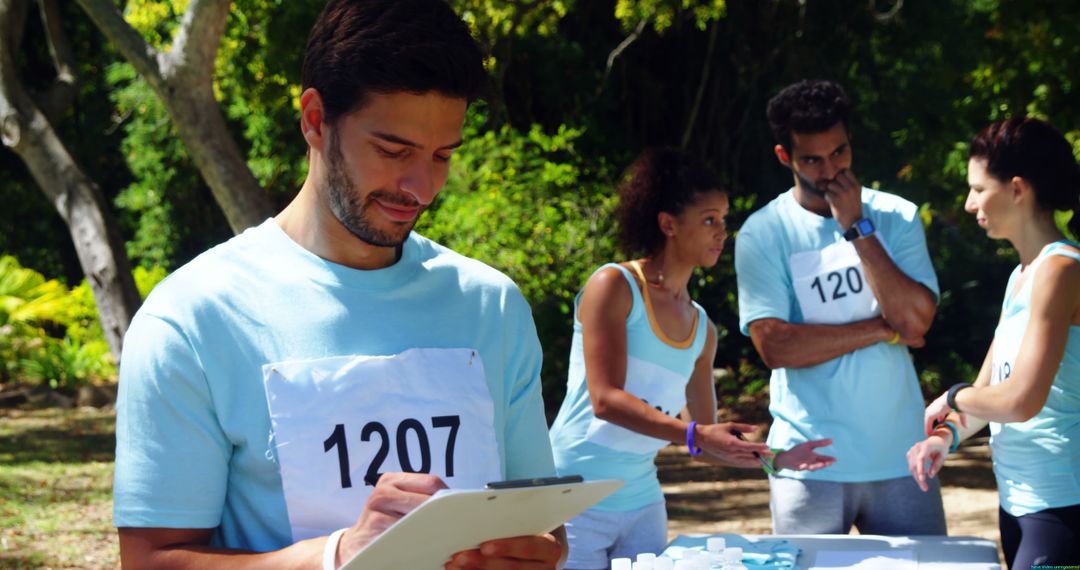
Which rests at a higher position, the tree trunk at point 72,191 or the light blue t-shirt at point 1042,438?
the tree trunk at point 72,191

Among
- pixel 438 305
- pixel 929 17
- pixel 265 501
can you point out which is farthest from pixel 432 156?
pixel 929 17

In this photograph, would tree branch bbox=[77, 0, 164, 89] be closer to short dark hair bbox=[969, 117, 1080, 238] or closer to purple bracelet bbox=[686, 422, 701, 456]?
purple bracelet bbox=[686, 422, 701, 456]

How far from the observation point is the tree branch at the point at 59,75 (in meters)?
11.3

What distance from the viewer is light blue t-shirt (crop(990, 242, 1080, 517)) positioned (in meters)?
3.38

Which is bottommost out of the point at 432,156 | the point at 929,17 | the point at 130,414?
the point at 130,414

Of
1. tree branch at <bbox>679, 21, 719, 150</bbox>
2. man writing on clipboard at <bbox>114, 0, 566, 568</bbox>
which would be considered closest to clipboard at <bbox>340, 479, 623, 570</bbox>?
man writing on clipboard at <bbox>114, 0, 566, 568</bbox>

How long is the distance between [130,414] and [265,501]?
248mm

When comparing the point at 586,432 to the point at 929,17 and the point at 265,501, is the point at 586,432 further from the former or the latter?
the point at 929,17

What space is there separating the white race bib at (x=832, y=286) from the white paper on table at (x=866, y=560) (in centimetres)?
88

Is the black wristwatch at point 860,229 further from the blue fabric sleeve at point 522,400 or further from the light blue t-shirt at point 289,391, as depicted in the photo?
the light blue t-shirt at point 289,391

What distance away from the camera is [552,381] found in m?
10.9

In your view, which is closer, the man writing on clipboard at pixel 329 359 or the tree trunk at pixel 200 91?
the man writing on clipboard at pixel 329 359

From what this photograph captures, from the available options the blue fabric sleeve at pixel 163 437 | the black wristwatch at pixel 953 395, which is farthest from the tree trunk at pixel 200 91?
the blue fabric sleeve at pixel 163 437

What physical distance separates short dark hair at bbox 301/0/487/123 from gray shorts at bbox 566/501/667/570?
6.12ft
